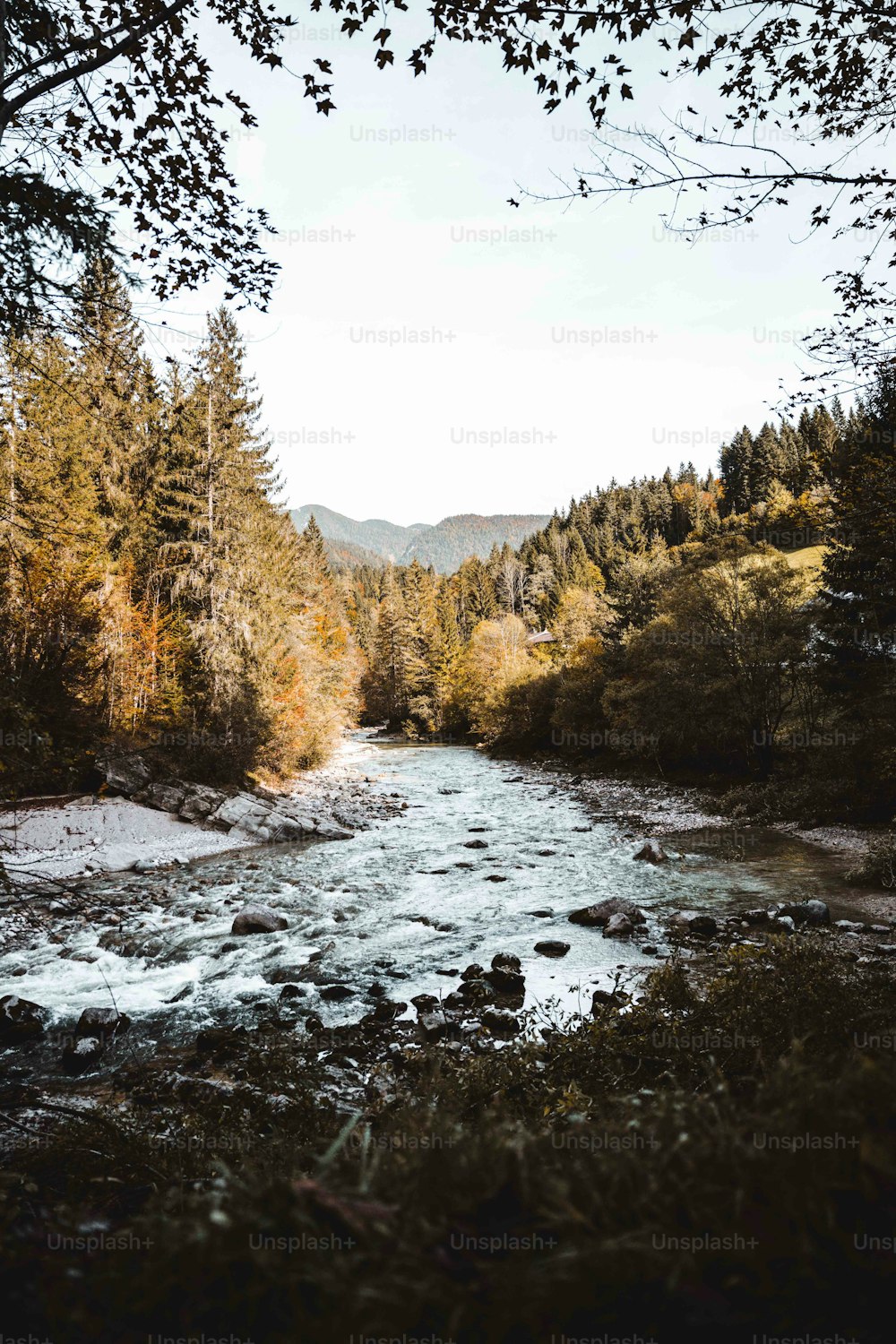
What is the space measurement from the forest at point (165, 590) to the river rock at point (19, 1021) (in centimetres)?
803

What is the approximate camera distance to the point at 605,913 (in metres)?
10.6

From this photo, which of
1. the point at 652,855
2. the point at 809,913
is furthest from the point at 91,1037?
the point at 652,855

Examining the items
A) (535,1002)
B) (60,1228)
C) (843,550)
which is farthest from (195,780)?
(843,550)

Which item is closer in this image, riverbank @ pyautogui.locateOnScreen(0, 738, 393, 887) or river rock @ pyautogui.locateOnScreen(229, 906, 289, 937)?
river rock @ pyautogui.locateOnScreen(229, 906, 289, 937)

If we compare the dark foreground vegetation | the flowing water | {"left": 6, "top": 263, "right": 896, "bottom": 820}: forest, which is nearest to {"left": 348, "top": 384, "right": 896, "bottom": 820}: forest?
{"left": 6, "top": 263, "right": 896, "bottom": 820}: forest

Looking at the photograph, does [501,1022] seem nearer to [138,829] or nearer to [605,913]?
[605,913]

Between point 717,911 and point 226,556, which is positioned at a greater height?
point 226,556

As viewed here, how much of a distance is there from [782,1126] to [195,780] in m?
20.7

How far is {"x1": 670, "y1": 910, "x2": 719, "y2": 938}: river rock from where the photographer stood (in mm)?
9719

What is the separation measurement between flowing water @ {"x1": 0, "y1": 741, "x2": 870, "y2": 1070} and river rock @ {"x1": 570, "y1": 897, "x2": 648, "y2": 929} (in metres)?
0.23

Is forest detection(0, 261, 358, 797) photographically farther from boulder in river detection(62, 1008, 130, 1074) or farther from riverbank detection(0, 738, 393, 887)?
boulder in river detection(62, 1008, 130, 1074)

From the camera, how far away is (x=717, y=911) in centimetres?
1081

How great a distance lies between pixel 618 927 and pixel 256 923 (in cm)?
604

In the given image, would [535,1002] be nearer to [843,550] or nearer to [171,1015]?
[171,1015]
